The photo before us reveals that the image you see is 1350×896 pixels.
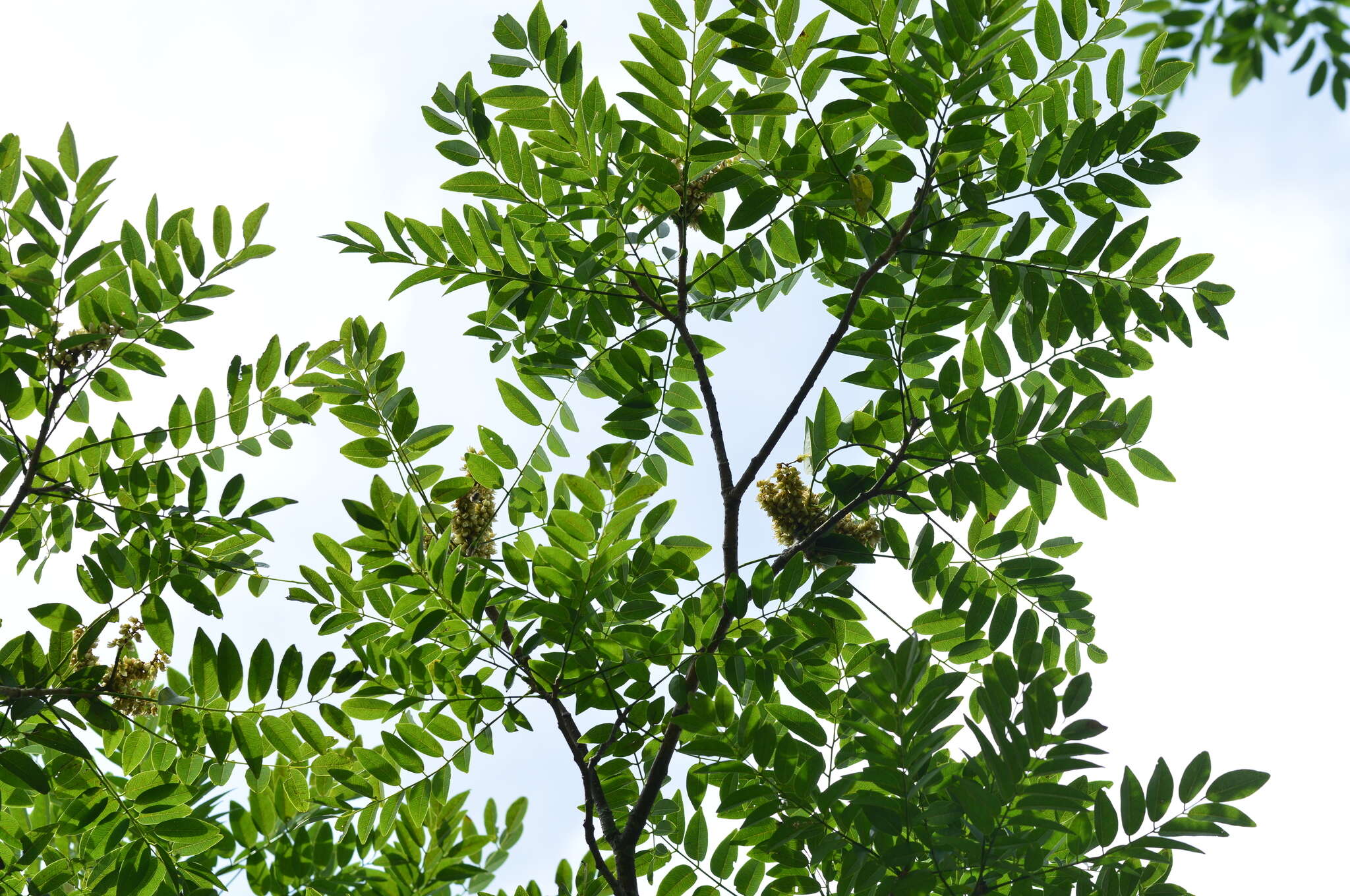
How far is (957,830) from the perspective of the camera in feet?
5.32

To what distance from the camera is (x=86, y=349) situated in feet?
6.48

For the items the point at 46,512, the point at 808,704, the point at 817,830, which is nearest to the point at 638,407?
the point at 808,704

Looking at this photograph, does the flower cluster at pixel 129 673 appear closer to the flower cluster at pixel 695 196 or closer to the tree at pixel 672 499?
the tree at pixel 672 499

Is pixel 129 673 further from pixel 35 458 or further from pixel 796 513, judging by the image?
pixel 796 513

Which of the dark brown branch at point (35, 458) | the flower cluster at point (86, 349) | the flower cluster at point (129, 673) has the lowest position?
the flower cluster at point (129, 673)

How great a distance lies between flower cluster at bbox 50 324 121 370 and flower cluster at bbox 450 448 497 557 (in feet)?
2.64

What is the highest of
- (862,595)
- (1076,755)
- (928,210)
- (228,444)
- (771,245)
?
(771,245)

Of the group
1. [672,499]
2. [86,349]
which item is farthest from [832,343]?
[86,349]

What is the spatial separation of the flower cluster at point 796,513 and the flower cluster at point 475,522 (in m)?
0.67

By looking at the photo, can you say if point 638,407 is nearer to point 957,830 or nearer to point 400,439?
point 400,439

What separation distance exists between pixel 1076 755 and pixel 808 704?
49cm

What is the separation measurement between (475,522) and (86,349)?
0.92 meters

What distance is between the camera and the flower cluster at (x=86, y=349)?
75.6 inches

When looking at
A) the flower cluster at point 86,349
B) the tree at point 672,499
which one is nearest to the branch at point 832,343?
the tree at point 672,499
